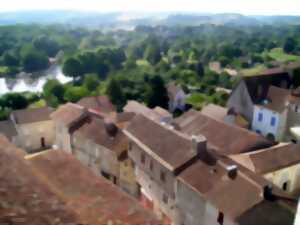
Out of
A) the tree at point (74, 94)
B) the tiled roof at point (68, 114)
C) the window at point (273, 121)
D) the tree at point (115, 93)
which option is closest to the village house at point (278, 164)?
the window at point (273, 121)

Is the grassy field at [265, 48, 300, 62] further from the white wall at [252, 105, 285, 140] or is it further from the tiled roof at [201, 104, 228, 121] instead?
the white wall at [252, 105, 285, 140]

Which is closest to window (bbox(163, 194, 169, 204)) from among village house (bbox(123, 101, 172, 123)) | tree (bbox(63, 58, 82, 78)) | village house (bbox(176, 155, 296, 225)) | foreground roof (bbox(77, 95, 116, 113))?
village house (bbox(176, 155, 296, 225))

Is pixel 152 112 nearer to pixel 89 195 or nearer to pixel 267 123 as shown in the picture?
pixel 267 123

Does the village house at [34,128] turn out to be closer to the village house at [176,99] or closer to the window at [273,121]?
the village house at [176,99]

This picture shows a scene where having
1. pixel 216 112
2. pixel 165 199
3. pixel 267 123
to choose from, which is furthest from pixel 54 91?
pixel 165 199

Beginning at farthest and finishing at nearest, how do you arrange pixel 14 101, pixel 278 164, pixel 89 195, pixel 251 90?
pixel 14 101
pixel 251 90
pixel 278 164
pixel 89 195

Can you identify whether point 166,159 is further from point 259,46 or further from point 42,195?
point 259,46
